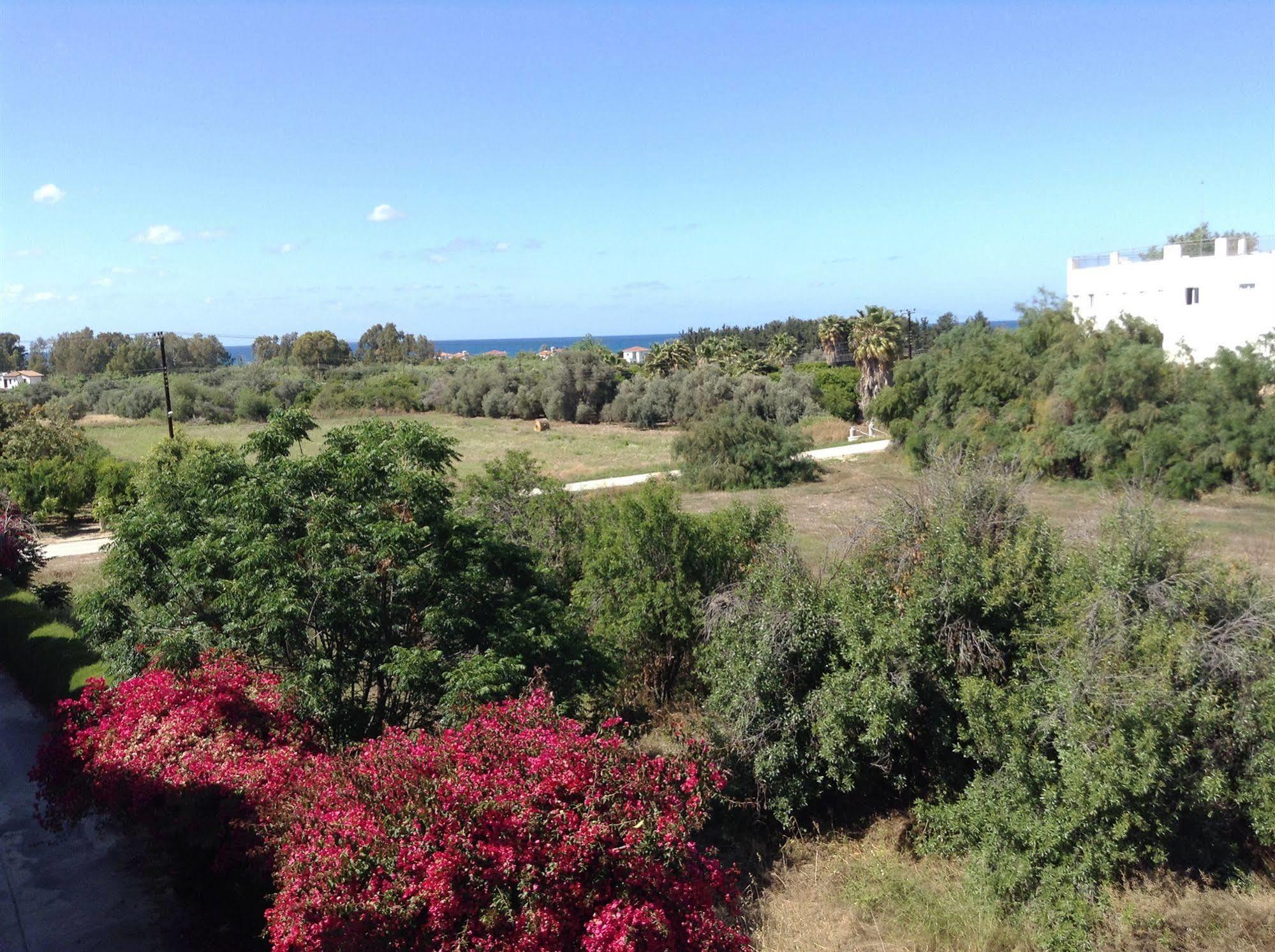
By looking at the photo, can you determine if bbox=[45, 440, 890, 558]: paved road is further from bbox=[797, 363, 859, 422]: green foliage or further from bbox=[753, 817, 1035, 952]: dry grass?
bbox=[753, 817, 1035, 952]: dry grass

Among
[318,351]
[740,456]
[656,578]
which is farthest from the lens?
[318,351]

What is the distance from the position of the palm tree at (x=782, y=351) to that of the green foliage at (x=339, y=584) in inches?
2087

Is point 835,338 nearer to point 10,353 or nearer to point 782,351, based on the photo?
point 782,351

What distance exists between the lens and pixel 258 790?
6.77 metres

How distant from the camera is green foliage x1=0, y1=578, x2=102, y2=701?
12.1 m

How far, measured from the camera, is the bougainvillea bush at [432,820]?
536 cm

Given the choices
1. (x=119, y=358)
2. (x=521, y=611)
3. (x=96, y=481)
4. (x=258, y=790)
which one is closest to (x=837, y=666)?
(x=521, y=611)

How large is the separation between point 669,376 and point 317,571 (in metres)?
50.5

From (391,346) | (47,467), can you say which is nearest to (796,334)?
(391,346)

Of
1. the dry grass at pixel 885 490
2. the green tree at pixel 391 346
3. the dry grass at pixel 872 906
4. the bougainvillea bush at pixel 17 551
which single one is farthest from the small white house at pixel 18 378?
the dry grass at pixel 872 906

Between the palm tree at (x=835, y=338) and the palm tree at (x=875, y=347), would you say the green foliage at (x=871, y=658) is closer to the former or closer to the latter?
the palm tree at (x=875, y=347)

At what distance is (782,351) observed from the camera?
215 feet

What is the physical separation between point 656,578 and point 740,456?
22.1 meters

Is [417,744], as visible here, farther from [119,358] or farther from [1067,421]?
[119,358]
